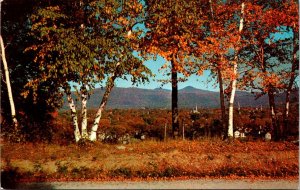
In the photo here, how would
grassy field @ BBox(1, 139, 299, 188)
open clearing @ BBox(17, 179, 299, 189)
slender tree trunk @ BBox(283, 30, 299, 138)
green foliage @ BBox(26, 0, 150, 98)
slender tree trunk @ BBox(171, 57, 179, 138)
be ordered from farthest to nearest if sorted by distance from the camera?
slender tree trunk @ BBox(171, 57, 179, 138) → slender tree trunk @ BBox(283, 30, 299, 138) → green foliage @ BBox(26, 0, 150, 98) → grassy field @ BBox(1, 139, 299, 188) → open clearing @ BBox(17, 179, 299, 189)

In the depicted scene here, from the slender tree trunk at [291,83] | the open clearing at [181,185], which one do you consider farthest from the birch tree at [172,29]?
the open clearing at [181,185]

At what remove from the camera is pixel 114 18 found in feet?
68.5

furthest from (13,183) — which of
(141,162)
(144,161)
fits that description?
(144,161)

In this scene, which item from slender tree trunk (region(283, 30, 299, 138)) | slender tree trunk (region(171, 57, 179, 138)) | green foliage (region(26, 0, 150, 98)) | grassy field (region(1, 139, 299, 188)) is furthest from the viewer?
slender tree trunk (region(171, 57, 179, 138))

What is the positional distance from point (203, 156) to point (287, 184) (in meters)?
4.55

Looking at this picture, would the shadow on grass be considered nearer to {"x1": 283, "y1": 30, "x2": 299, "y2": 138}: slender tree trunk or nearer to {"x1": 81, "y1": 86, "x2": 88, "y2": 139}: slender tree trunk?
{"x1": 81, "y1": 86, "x2": 88, "y2": 139}: slender tree trunk

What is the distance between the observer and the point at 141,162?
1720 cm

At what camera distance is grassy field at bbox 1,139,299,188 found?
16.1 m

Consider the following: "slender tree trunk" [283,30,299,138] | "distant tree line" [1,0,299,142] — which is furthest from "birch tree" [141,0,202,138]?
"slender tree trunk" [283,30,299,138]

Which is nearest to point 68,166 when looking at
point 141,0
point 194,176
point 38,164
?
point 38,164

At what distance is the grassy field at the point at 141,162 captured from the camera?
16.1m

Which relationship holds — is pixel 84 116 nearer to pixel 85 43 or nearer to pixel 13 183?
pixel 85 43

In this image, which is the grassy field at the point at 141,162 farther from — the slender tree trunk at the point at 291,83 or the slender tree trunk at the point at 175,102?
the slender tree trunk at the point at 175,102

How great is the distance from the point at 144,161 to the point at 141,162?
171mm
